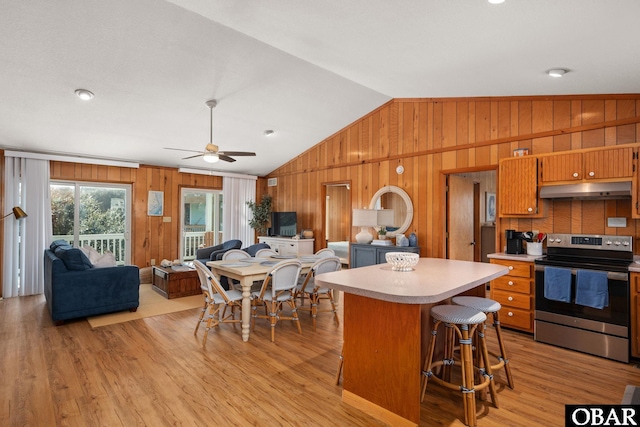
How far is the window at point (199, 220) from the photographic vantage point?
7.53m

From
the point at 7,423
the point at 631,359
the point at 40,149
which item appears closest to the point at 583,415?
the point at 631,359

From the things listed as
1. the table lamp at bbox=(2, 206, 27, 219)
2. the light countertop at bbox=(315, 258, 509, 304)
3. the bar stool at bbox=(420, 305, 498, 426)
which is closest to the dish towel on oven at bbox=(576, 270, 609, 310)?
Result: the light countertop at bbox=(315, 258, 509, 304)

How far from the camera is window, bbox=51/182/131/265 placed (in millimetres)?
6027

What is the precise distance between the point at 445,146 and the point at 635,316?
3.02 metres

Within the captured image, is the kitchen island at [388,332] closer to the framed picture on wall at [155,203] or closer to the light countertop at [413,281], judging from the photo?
the light countertop at [413,281]

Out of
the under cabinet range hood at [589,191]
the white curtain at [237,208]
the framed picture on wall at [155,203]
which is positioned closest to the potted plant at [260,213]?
the white curtain at [237,208]

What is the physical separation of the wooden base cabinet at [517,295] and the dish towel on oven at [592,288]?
47 centimetres

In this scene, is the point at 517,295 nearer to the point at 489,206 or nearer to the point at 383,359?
the point at 383,359

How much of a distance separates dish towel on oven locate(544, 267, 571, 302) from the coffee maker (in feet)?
1.94

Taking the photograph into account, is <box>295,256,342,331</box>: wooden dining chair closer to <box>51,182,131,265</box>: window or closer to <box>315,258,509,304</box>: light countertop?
<box>315,258,509,304</box>: light countertop

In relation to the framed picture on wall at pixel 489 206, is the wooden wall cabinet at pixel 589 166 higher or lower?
higher

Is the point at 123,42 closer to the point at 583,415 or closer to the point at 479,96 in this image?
the point at 479,96

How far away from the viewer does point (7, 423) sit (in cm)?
211

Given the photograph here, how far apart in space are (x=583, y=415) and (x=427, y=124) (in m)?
4.20
